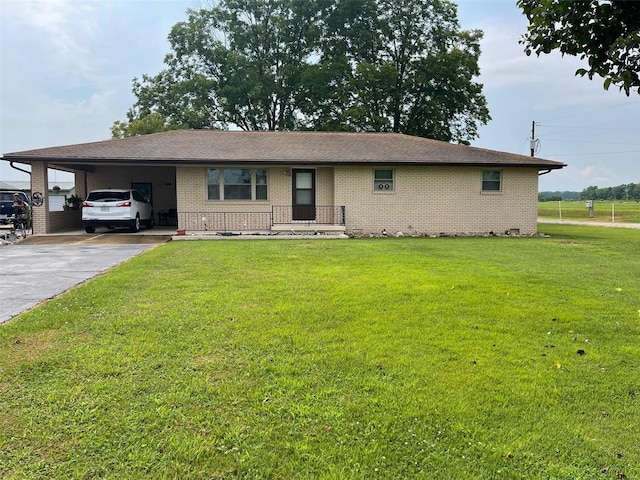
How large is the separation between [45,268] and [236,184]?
9.59 meters

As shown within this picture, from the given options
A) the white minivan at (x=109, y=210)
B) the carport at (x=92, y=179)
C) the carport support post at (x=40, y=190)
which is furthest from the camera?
the white minivan at (x=109, y=210)

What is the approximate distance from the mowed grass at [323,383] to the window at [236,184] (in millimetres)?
11234

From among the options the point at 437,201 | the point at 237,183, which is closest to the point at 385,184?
the point at 437,201

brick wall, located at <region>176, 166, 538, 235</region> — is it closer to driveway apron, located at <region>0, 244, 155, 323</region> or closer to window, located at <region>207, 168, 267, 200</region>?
window, located at <region>207, 168, 267, 200</region>

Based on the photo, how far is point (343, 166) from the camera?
680 inches

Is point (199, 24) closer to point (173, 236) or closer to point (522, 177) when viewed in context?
point (173, 236)

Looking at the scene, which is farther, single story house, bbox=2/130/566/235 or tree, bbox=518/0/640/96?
single story house, bbox=2/130/566/235

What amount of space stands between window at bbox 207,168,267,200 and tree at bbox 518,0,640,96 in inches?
568

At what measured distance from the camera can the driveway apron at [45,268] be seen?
614 cm

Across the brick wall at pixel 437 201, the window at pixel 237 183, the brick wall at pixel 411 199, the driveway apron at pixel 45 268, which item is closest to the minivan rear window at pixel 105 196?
the brick wall at pixel 411 199

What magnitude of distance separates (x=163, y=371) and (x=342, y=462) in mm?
1842

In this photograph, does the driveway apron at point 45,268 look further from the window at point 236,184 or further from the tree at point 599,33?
the tree at point 599,33

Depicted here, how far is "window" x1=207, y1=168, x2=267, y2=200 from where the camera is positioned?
1756 centimetres

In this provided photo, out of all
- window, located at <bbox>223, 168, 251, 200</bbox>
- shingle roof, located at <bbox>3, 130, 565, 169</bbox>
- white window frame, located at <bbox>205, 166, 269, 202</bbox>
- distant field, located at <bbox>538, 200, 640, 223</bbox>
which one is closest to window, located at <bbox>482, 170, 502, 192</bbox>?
shingle roof, located at <bbox>3, 130, 565, 169</bbox>
